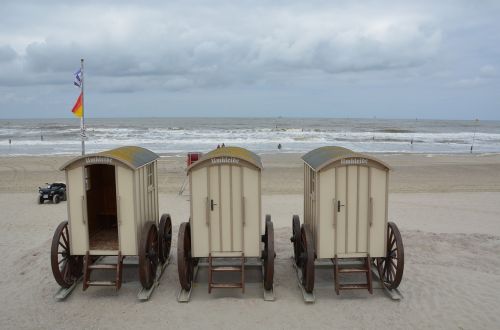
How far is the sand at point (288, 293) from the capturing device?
702 centimetres

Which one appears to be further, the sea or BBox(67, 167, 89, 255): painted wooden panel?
the sea

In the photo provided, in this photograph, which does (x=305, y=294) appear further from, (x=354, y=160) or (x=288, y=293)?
(x=354, y=160)

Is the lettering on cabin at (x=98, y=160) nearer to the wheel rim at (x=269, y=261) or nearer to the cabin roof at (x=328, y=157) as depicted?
the wheel rim at (x=269, y=261)

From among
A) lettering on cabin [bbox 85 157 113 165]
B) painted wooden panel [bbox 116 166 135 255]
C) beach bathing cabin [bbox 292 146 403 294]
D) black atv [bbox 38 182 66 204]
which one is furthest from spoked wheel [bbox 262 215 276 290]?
black atv [bbox 38 182 66 204]

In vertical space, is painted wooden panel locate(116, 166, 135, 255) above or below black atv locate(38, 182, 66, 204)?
above

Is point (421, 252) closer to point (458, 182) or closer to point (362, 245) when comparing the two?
point (362, 245)

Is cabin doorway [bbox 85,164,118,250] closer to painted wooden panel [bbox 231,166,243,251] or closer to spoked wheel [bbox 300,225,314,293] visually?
painted wooden panel [bbox 231,166,243,251]

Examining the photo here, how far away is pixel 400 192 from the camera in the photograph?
18.4 m

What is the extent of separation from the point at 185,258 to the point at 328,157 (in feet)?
10.9

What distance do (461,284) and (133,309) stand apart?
6317 mm

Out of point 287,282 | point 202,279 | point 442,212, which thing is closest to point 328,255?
point 287,282

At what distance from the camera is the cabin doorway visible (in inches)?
379

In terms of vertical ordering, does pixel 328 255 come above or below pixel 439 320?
above

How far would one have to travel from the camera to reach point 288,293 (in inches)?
316
